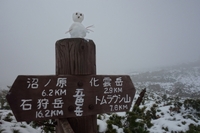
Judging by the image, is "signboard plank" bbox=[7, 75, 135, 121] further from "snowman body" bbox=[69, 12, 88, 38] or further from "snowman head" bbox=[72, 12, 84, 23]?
"snowman head" bbox=[72, 12, 84, 23]

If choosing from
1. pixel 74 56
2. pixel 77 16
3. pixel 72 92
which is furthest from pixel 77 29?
pixel 72 92

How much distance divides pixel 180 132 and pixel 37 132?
11.3 feet

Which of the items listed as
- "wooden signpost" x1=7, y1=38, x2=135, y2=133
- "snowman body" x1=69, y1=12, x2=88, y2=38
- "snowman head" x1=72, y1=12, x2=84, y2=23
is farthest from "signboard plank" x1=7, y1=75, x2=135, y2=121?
"snowman head" x1=72, y1=12, x2=84, y2=23

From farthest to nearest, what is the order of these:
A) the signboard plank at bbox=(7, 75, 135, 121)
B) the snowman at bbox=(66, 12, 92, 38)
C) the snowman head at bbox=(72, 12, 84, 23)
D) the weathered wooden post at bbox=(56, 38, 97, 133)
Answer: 1. the snowman head at bbox=(72, 12, 84, 23)
2. the snowman at bbox=(66, 12, 92, 38)
3. the weathered wooden post at bbox=(56, 38, 97, 133)
4. the signboard plank at bbox=(7, 75, 135, 121)

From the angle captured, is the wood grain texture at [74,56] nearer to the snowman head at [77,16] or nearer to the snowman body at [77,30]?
the snowman body at [77,30]

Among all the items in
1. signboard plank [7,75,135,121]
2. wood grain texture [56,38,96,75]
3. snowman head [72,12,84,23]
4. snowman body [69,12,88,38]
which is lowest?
signboard plank [7,75,135,121]

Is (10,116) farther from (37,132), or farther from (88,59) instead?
(88,59)

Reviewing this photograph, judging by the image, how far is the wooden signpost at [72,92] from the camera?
1058mm

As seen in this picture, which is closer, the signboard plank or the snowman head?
the signboard plank

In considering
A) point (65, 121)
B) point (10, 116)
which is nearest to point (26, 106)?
point (65, 121)

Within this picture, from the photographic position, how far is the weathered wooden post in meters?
1.23

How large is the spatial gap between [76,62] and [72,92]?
0.26 m

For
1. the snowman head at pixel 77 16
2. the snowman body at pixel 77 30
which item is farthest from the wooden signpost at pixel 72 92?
the snowman head at pixel 77 16

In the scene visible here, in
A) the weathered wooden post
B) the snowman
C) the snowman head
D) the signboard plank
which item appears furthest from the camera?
the snowman head
